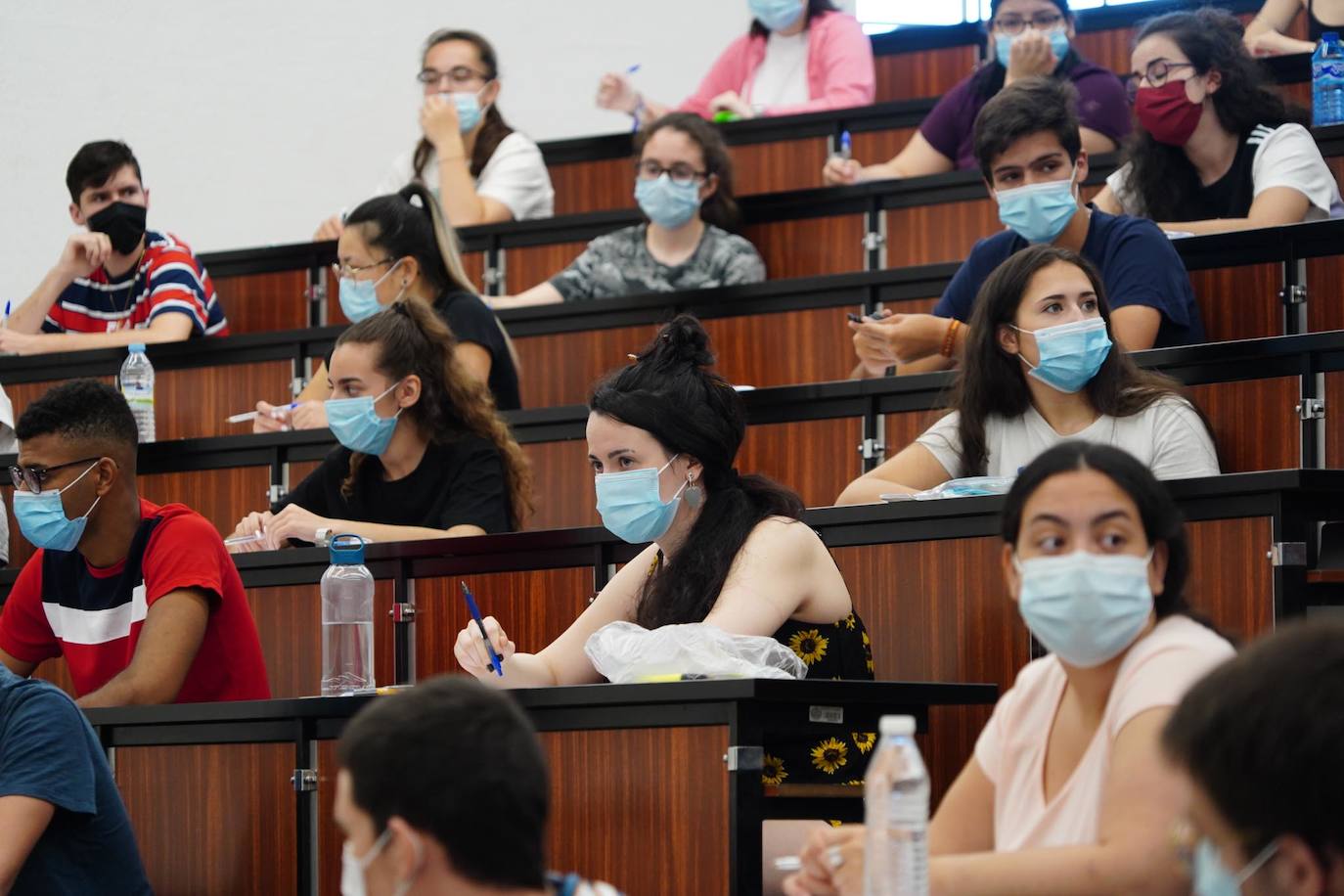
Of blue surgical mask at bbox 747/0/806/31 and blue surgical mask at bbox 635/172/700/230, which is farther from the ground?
blue surgical mask at bbox 747/0/806/31

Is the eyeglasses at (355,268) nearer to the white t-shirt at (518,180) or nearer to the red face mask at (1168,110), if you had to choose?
the white t-shirt at (518,180)

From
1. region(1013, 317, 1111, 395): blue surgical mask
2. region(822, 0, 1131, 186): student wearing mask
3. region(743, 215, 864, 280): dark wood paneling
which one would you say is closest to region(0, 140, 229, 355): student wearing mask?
region(743, 215, 864, 280): dark wood paneling

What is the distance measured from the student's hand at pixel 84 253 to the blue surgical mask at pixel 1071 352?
9.28ft

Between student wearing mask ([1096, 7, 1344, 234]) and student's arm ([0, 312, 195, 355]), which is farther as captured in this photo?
student's arm ([0, 312, 195, 355])

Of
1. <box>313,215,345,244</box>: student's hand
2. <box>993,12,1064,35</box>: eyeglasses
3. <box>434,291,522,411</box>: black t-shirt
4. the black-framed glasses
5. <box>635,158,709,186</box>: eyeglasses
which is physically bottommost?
the black-framed glasses

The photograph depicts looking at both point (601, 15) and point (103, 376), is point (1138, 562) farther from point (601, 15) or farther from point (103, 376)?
point (601, 15)

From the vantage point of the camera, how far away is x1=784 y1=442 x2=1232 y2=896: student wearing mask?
1918mm

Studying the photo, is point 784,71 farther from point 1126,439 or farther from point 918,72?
point 1126,439

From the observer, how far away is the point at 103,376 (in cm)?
503

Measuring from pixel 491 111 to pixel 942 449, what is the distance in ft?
9.08

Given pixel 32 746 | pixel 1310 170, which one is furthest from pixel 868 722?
pixel 1310 170

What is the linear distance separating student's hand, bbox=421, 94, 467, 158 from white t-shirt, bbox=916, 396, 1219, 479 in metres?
2.58

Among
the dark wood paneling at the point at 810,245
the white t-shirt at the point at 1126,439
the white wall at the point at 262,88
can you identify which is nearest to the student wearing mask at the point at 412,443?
the white t-shirt at the point at 1126,439

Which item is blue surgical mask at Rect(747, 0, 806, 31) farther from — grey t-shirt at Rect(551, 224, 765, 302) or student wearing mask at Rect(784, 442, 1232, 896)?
student wearing mask at Rect(784, 442, 1232, 896)
